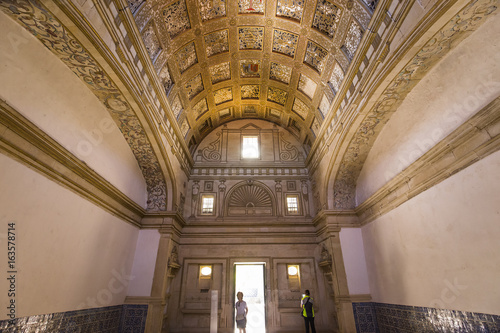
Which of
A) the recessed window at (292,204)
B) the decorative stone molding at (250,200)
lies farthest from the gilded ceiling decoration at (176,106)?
the recessed window at (292,204)

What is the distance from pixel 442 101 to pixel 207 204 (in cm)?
888

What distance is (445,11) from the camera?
4176 millimetres

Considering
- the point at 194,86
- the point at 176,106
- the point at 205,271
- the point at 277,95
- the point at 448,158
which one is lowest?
Answer: the point at 205,271

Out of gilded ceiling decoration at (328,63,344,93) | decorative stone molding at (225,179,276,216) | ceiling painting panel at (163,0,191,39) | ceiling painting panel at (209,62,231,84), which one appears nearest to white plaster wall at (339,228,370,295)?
decorative stone molding at (225,179,276,216)

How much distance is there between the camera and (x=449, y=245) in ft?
16.8

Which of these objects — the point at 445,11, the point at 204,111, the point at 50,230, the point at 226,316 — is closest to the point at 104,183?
the point at 50,230

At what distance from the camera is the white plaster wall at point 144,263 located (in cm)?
815

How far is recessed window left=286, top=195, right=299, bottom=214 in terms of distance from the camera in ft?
36.2

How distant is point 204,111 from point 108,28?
A: 6.12 meters

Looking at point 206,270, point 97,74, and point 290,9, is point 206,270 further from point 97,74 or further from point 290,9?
point 290,9

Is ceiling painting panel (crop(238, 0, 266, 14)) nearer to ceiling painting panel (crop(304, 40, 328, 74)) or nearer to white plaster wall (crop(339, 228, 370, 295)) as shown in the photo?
ceiling painting panel (crop(304, 40, 328, 74))

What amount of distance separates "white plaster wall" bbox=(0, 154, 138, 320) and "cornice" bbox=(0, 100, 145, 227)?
0.48 feet

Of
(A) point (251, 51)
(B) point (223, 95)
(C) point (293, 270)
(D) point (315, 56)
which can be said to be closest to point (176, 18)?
(A) point (251, 51)

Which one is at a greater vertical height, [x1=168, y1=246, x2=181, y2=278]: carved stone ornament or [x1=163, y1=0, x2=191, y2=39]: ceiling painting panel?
[x1=163, y1=0, x2=191, y2=39]: ceiling painting panel
